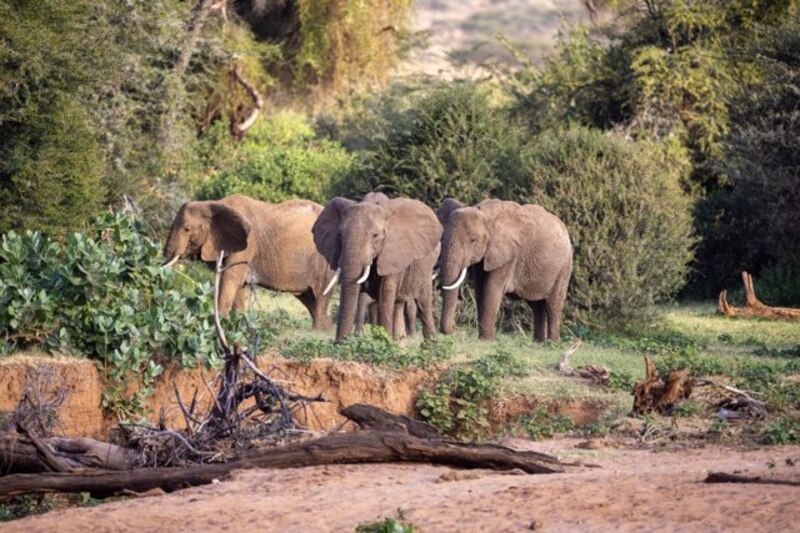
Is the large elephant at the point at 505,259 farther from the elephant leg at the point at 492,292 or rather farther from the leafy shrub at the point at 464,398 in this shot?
the leafy shrub at the point at 464,398

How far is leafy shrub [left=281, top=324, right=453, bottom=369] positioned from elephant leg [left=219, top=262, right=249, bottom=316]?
3.28 m

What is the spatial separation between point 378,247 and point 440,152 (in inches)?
202

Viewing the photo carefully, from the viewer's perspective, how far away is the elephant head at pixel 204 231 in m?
19.0

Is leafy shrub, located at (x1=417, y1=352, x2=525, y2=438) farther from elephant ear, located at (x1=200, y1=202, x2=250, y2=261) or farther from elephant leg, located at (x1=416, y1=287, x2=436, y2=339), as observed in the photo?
elephant ear, located at (x1=200, y1=202, x2=250, y2=261)

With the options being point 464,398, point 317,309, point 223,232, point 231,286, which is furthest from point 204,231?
point 464,398

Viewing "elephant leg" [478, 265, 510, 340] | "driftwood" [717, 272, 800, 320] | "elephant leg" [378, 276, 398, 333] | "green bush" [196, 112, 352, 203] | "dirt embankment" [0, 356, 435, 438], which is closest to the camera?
"dirt embankment" [0, 356, 435, 438]

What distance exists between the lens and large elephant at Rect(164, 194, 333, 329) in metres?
19.0

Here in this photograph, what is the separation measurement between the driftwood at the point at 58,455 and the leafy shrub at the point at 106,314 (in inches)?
94.5

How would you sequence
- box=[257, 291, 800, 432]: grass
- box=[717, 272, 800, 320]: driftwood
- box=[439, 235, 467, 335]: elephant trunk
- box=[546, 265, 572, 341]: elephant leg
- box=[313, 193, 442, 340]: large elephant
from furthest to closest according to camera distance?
box=[717, 272, 800, 320]: driftwood < box=[546, 265, 572, 341]: elephant leg < box=[439, 235, 467, 335]: elephant trunk < box=[313, 193, 442, 340]: large elephant < box=[257, 291, 800, 432]: grass

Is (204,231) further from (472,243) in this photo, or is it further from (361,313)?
(472,243)

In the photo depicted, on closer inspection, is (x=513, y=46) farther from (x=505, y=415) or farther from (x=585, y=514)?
(x=585, y=514)

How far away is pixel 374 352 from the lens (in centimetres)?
1468

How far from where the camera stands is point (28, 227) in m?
18.3

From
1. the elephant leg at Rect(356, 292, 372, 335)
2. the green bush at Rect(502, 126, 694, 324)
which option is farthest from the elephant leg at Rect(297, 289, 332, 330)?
the green bush at Rect(502, 126, 694, 324)
